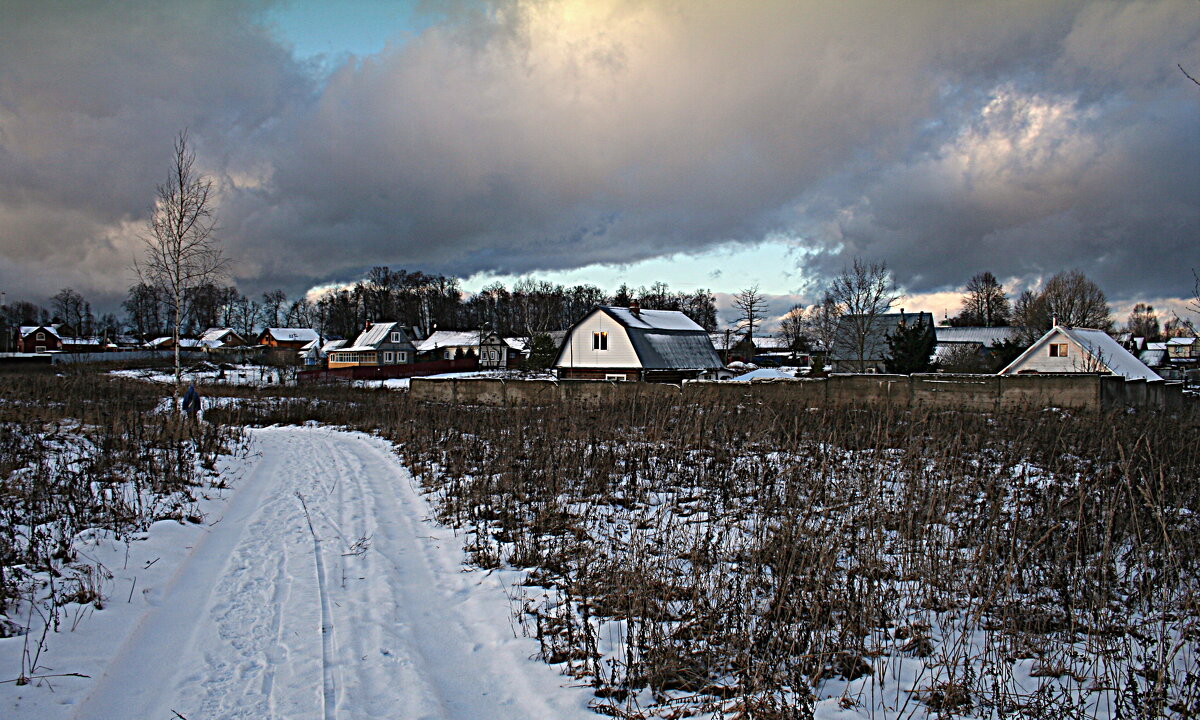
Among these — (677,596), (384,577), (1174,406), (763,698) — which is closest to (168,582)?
(384,577)

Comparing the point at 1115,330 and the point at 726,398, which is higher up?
the point at 1115,330

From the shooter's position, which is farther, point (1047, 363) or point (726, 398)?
point (1047, 363)

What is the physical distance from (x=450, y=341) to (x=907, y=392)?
230 ft

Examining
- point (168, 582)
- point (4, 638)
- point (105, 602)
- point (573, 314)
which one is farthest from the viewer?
point (573, 314)

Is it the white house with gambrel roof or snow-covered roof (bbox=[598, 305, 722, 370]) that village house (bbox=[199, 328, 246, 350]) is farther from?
the white house with gambrel roof

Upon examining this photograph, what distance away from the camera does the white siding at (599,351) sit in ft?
134

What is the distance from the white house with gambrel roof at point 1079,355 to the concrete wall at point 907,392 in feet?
21.5

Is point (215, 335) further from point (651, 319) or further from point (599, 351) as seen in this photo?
point (651, 319)

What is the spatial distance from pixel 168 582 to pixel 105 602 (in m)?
0.71

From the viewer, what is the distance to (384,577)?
6438 mm

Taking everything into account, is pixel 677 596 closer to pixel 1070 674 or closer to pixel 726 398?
pixel 1070 674

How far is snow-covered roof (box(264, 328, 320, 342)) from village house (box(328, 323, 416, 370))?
27.0 meters

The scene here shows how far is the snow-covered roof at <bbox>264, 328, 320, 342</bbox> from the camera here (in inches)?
4011

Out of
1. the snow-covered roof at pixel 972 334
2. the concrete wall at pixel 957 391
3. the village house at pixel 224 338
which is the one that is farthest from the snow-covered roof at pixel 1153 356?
the village house at pixel 224 338
